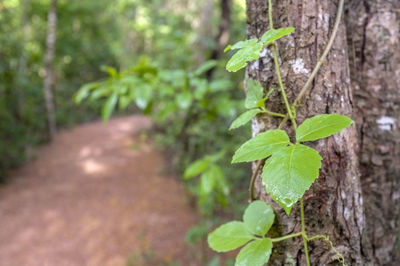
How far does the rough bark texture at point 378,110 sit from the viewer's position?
3.74 feet

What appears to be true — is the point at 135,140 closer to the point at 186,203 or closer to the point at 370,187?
the point at 186,203

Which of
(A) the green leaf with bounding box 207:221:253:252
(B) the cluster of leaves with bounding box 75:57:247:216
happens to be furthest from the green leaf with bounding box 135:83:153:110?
(A) the green leaf with bounding box 207:221:253:252

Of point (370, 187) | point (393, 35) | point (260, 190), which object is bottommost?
point (370, 187)

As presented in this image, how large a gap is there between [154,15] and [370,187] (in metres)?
6.46

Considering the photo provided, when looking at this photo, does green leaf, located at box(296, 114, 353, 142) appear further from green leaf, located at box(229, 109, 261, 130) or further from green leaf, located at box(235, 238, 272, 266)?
green leaf, located at box(235, 238, 272, 266)

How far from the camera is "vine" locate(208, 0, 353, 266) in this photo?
0.63 metres

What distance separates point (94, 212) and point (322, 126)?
5.46 metres

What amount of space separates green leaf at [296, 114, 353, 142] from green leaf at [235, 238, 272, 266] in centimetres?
29

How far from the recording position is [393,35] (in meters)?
1.14

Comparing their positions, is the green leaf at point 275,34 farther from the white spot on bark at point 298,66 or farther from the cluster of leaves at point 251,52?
the white spot on bark at point 298,66

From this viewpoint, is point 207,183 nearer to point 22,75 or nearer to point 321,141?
point 321,141

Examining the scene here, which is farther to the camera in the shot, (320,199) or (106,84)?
(106,84)

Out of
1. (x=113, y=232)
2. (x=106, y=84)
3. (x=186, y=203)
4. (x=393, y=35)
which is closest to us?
(x=393, y=35)

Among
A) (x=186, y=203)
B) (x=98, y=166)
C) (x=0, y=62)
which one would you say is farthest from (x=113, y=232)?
(x=0, y=62)
